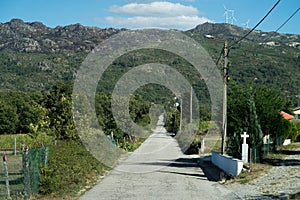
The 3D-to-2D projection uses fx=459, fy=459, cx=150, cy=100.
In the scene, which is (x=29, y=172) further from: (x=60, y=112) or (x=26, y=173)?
(x=60, y=112)

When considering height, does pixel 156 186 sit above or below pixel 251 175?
below

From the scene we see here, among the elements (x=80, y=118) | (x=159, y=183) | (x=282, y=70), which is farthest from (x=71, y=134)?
(x=282, y=70)

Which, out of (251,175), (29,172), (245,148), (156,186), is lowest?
(156,186)

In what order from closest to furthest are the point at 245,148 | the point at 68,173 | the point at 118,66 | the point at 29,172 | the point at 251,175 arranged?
the point at 29,172 < the point at 68,173 < the point at 251,175 < the point at 245,148 < the point at 118,66

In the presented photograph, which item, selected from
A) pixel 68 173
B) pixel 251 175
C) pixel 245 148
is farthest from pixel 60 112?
pixel 251 175

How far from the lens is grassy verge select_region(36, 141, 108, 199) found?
1333cm

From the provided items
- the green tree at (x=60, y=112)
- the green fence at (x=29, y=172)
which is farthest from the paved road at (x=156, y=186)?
the green tree at (x=60, y=112)

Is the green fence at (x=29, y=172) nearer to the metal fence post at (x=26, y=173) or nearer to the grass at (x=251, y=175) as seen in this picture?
the metal fence post at (x=26, y=173)

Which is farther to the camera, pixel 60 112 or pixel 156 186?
pixel 60 112

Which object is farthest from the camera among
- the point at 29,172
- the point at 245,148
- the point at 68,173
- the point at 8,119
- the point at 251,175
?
the point at 8,119

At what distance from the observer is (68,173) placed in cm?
1666

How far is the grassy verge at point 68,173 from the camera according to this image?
13328mm

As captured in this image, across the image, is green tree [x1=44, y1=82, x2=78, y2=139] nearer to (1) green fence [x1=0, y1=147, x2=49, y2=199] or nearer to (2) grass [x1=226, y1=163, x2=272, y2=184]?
(2) grass [x1=226, y1=163, x2=272, y2=184]

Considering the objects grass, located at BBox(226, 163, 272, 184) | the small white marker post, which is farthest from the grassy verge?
the small white marker post
